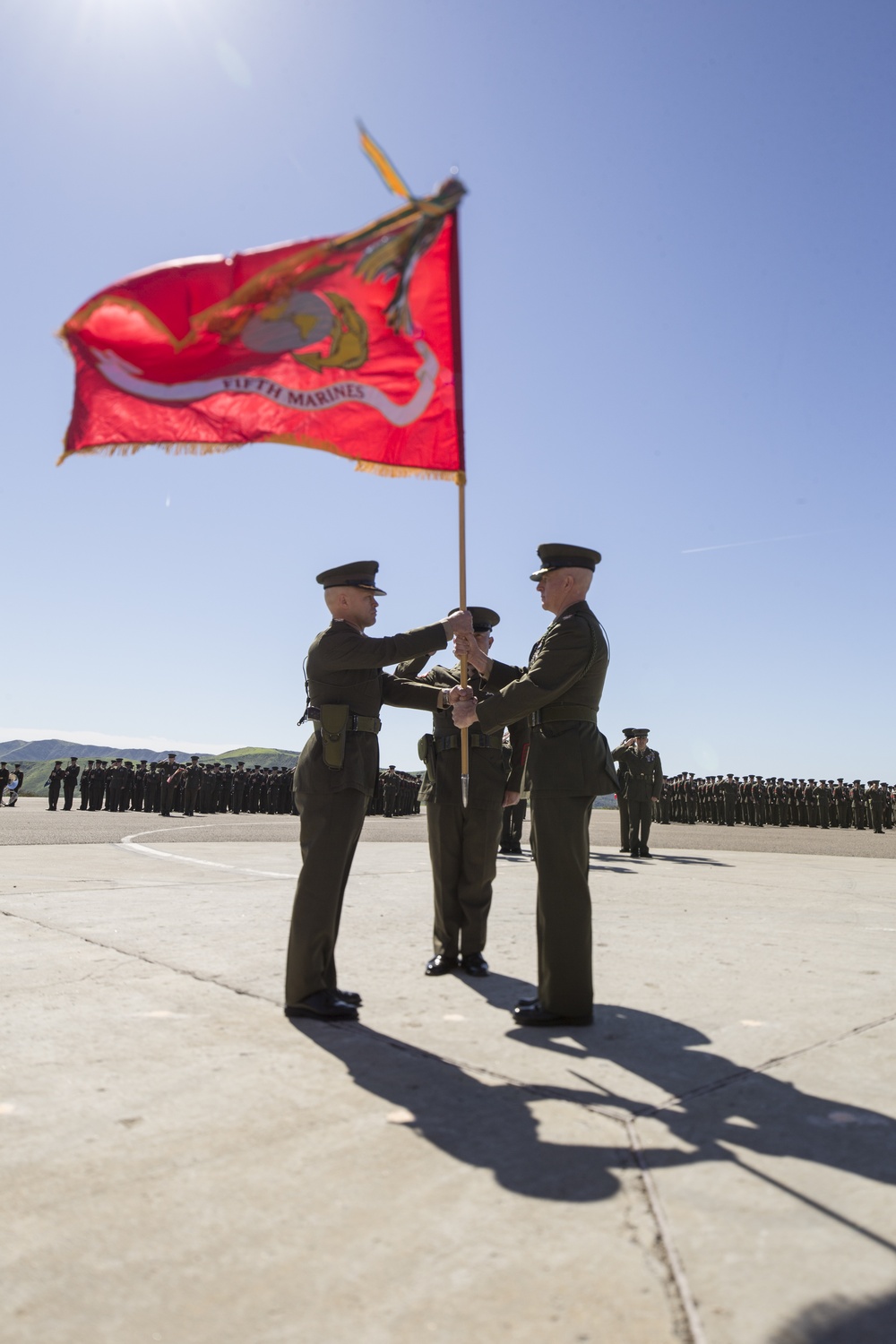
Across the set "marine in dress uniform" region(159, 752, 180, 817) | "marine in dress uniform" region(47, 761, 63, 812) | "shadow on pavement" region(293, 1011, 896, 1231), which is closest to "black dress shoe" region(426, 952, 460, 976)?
"shadow on pavement" region(293, 1011, 896, 1231)

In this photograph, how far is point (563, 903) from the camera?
3.55 m

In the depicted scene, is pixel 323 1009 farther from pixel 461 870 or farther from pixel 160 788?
pixel 160 788

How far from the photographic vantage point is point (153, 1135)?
7.60ft

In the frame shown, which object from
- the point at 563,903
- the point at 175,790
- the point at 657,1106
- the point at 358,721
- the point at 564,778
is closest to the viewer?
the point at 657,1106

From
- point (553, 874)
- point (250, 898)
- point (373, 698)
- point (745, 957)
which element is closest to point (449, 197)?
point (373, 698)

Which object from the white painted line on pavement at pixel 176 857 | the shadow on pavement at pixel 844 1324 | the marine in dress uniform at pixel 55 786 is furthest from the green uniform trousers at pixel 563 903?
the marine in dress uniform at pixel 55 786

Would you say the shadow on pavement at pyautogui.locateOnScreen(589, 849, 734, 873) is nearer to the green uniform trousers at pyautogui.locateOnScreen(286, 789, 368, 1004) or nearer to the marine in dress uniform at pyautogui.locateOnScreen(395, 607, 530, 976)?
the marine in dress uniform at pyautogui.locateOnScreen(395, 607, 530, 976)

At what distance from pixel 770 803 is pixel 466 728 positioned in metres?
31.0

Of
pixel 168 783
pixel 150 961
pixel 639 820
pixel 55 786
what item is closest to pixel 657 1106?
pixel 150 961

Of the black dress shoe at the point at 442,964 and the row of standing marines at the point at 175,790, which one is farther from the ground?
the row of standing marines at the point at 175,790

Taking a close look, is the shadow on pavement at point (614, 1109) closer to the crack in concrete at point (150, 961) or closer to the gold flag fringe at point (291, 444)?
the crack in concrete at point (150, 961)

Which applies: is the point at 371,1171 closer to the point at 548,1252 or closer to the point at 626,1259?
the point at 548,1252

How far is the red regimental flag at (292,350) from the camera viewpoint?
399 centimetres

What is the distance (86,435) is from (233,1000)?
97.1 inches
